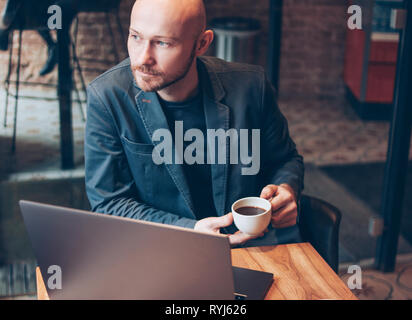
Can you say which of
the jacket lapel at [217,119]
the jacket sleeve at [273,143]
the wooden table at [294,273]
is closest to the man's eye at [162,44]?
the jacket lapel at [217,119]

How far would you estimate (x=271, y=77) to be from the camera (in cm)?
234

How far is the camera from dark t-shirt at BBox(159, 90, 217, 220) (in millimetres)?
1485

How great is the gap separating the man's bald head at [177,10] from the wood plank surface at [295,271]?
0.59 m

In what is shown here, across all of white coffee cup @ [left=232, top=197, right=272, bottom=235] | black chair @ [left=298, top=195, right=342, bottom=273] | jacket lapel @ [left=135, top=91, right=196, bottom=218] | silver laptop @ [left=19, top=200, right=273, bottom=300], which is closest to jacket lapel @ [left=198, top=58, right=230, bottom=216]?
jacket lapel @ [left=135, top=91, right=196, bottom=218]

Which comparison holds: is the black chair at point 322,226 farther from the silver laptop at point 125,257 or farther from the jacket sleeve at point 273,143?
the silver laptop at point 125,257

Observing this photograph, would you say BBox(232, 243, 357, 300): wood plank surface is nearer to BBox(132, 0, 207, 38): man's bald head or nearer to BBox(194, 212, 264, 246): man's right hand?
BBox(194, 212, 264, 246): man's right hand

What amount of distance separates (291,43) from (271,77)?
0.47m

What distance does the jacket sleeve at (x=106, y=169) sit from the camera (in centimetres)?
138

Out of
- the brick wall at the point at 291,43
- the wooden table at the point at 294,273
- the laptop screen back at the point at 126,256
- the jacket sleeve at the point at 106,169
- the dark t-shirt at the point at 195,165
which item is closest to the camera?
the laptop screen back at the point at 126,256

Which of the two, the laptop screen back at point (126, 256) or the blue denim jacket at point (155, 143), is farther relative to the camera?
the blue denim jacket at point (155, 143)

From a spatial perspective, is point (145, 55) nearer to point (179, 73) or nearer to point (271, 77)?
point (179, 73)

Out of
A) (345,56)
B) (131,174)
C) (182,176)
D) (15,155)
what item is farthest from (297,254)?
(345,56)

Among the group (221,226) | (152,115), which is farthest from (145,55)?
(221,226)

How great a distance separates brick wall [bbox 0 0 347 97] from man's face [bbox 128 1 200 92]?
85 cm
